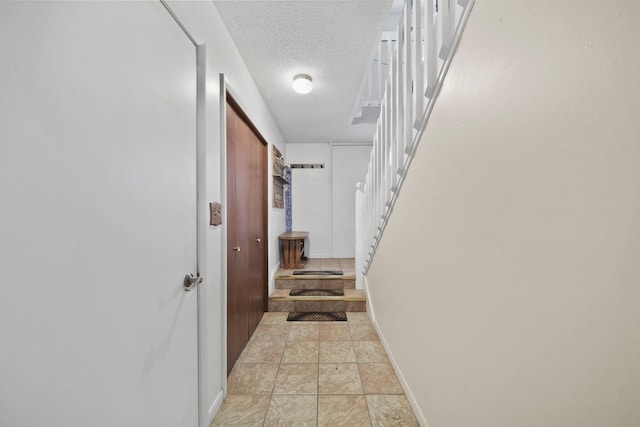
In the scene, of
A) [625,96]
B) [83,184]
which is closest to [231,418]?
[83,184]

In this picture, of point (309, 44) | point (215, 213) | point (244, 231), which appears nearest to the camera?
point (215, 213)

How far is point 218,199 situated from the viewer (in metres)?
1.52

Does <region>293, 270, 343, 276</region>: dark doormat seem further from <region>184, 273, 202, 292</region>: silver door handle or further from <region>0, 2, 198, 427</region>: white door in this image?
<region>0, 2, 198, 427</region>: white door

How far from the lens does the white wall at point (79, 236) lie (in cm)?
52

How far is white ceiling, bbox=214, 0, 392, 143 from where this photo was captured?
162 centimetres

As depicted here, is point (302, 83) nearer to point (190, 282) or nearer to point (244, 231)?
point (244, 231)

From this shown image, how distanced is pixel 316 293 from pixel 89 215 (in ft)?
8.65

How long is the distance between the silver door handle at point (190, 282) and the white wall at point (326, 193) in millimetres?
3496

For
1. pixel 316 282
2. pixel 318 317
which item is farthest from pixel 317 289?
pixel 318 317

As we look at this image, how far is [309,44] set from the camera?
196cm

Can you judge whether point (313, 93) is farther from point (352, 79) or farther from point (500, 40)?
point (500, 40)

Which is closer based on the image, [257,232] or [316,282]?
[257,232]

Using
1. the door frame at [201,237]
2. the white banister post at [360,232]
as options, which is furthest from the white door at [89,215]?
the white banister post at [360,232]

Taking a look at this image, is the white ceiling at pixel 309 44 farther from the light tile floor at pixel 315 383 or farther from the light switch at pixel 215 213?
the light tile floor at pixel 315 383
